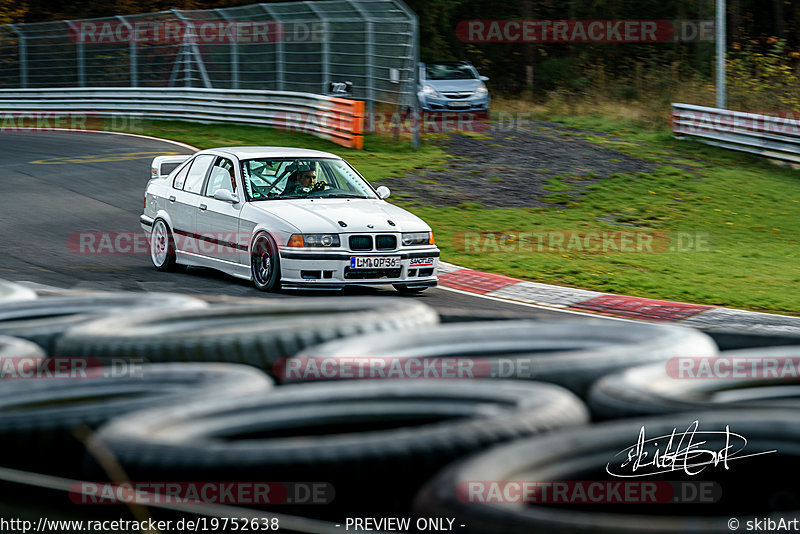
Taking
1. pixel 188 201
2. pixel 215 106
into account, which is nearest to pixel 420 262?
pixel 188 201

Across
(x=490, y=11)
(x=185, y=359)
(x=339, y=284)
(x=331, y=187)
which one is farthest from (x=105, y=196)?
(x=490, y=11)

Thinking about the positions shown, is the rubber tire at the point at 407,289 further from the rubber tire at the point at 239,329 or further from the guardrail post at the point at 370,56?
the guardrail post at the point at 370,56

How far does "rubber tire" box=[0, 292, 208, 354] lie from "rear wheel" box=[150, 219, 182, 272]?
19.0 ft

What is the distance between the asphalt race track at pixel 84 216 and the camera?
10.8 m

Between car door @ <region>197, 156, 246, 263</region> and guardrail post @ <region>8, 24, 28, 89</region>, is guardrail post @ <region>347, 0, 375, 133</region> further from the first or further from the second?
guardrail post @ <region>8, 24, 28, 89</region>

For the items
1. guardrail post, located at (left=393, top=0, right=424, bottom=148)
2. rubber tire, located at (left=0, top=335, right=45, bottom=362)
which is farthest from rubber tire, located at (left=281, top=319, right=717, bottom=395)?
guardrail post, located at (left=393, top=0, right=424, bottom=148)

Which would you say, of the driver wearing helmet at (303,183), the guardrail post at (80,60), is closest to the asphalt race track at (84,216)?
the driver wearing helmet at (303,183)

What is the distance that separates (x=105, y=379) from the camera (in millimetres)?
3965

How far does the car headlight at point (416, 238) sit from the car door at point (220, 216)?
178 cm

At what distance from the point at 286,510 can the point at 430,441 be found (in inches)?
18.4

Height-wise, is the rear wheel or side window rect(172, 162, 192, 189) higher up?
side window rect(172, 162, 192, 189)

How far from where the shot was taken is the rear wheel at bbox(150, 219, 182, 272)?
38.6ft

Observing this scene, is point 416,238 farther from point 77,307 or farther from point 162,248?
point 77,307

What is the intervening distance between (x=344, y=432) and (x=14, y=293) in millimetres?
3496
